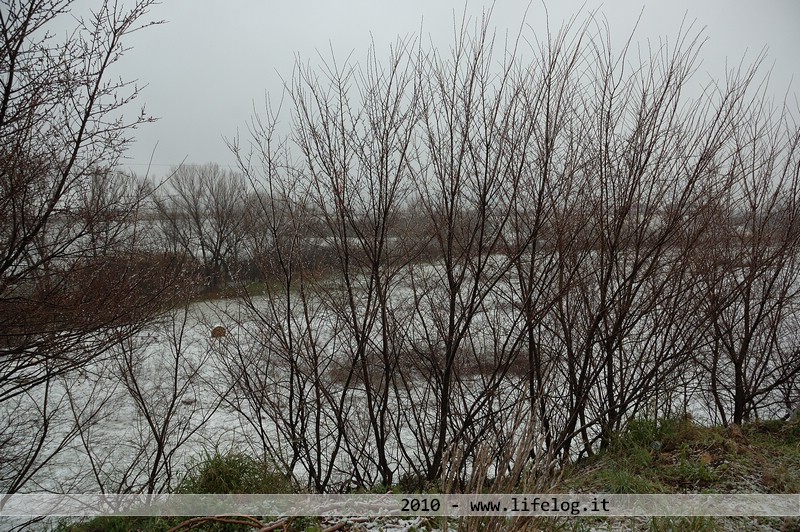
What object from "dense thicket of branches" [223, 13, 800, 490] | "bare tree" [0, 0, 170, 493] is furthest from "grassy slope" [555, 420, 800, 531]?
"bare tree" [0, 0, 170, 493]

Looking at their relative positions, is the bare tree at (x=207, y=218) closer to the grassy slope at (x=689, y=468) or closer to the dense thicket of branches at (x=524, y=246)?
the dense thicket of branches at (x=524, y=246)

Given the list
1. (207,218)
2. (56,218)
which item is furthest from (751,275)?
(207,218)

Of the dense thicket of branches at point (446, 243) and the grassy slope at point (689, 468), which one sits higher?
the dense thicket of branches at point (446, 243)

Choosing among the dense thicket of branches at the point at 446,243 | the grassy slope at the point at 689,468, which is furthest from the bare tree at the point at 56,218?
the grassy slope at the point at 689,468

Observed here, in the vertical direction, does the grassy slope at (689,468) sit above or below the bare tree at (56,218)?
below

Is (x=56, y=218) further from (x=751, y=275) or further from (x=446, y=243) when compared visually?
(x=751, y=275)

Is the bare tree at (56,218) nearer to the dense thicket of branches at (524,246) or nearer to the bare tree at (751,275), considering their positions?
the dense thicket of branches at (524,246)

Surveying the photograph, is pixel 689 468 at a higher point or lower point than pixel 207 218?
lower

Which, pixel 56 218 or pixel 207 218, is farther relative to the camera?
pixel 207 218

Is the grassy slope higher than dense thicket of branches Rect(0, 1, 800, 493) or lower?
lower

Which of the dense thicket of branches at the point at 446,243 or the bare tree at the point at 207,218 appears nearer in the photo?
the dense thicket of branches at the point at 446,243

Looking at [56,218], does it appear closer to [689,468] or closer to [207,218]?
[689,468]

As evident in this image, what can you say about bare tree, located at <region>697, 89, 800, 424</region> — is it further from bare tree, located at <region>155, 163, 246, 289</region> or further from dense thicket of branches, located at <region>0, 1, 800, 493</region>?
bare tree, located at <region>155, 163, 246, 289</region>

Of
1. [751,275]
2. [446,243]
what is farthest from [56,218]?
[751,275]
